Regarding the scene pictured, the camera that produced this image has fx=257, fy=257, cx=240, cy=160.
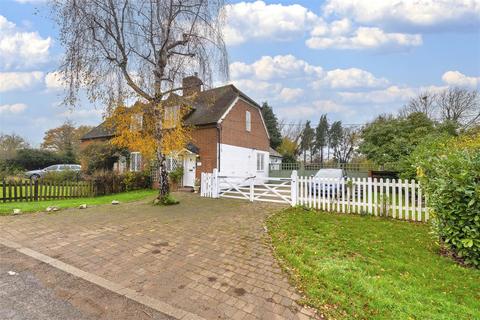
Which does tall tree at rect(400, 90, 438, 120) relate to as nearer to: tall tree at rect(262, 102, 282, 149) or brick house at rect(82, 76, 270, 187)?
tall tree at rect(262, 102, 282, 149)

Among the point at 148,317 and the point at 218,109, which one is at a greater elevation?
the point at 218,109

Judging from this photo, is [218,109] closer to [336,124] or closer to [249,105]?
[249,105]

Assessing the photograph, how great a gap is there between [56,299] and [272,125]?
36.3m

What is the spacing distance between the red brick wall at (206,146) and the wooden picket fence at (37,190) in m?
6.82

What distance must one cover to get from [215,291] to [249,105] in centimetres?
1793

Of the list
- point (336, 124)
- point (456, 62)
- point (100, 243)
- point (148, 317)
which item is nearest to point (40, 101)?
point (100, 243)

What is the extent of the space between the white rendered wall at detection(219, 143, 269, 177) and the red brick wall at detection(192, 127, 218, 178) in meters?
0.57

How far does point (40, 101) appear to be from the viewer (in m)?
11.0

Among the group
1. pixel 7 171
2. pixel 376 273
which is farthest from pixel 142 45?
pixel 7 171

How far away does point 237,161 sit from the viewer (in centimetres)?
1855

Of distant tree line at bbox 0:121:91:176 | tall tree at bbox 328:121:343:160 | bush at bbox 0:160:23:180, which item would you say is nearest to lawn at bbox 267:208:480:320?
bush at bbox 0:160:23:180

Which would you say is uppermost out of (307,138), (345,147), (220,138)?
(307,138)

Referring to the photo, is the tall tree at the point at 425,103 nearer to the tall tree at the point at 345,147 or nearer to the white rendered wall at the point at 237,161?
the tall tree at the point at 345,147

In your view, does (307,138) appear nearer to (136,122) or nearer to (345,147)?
(345,147)
